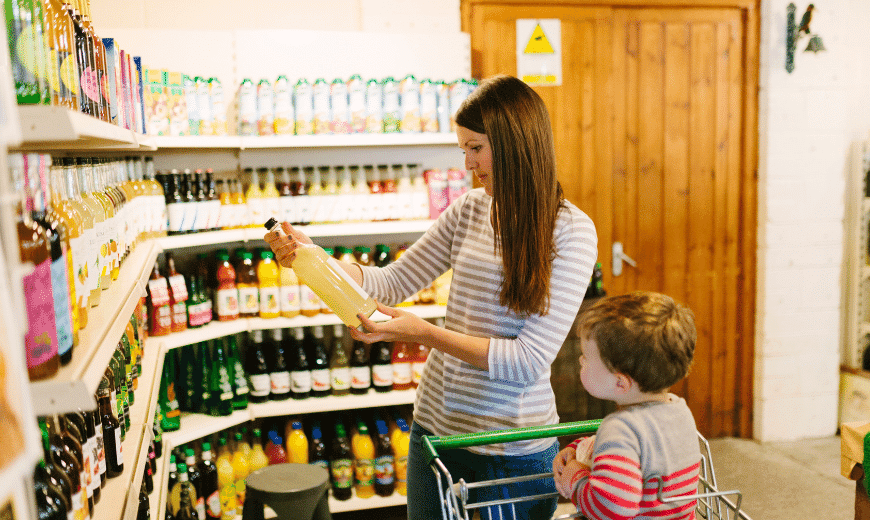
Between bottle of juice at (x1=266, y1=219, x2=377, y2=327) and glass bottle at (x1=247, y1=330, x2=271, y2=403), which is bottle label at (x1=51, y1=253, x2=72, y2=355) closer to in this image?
bottle of juice at (x1=266, y1=219, x2=377, y2=327)

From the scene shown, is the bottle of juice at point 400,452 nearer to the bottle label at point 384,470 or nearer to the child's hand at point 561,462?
the bottle label at point 384,470

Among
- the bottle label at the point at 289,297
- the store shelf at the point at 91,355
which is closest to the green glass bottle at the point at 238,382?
the bottle label at the point at 289,297

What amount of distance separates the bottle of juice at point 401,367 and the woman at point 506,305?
4.92ft

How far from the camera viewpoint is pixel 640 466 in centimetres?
114

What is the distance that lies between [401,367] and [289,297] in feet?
2.00

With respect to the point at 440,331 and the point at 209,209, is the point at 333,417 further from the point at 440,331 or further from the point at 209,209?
the point at 440,331

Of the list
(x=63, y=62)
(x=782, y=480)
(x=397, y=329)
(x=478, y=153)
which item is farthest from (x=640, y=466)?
(x=782, y=480)

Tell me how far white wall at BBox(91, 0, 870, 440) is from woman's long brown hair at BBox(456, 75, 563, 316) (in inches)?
113

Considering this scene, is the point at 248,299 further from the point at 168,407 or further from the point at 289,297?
the point at 168,407

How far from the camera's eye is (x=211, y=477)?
3.00m

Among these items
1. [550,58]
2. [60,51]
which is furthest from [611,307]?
[550,58]

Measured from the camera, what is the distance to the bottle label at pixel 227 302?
3.06 meters

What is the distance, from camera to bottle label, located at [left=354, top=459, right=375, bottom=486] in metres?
3.20

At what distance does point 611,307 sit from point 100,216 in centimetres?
118
